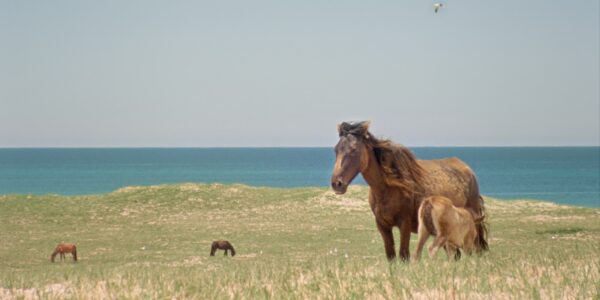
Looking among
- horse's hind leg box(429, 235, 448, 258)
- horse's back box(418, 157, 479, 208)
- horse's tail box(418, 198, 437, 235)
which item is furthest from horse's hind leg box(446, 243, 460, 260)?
horse's back box(418, 157, 479, 208)

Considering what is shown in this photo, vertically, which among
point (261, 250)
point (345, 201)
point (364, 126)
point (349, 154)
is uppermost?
point (364, 126)

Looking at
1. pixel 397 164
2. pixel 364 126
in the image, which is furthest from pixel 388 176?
pixel 364 126

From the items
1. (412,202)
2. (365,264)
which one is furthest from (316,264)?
(412,202)

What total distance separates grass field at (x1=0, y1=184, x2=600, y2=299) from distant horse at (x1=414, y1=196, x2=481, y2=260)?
489 millimetres

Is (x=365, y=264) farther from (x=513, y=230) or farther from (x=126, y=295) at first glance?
(x=513, y=230)

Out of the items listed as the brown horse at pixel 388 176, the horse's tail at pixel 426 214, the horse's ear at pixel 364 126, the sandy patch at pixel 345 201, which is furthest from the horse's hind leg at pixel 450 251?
the sandy patch at pixel 345 201

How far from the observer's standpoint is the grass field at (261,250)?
308 inches

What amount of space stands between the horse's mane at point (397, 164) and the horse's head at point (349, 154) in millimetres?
192

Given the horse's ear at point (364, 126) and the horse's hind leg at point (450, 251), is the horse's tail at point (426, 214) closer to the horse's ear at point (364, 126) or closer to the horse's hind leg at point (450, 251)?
the horse's hind leg at point (450, 251)

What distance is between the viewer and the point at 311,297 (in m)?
7.40

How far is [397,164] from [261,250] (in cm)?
1466

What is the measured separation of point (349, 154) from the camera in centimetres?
1033

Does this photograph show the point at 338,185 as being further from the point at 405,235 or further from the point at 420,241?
the point at 405,235

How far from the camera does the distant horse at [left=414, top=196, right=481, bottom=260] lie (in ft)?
32.2
